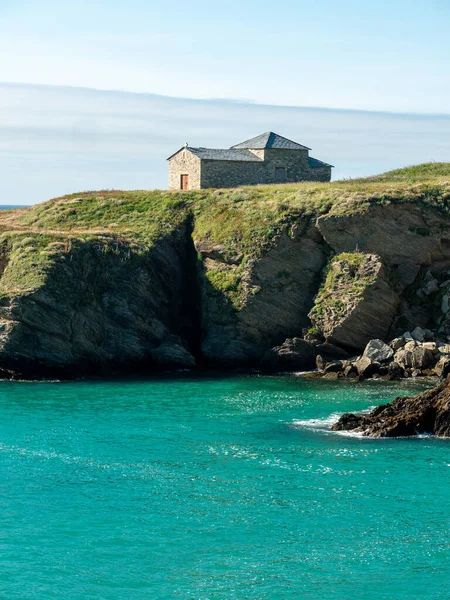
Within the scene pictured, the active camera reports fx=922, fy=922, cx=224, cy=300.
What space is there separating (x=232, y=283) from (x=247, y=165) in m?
23.6

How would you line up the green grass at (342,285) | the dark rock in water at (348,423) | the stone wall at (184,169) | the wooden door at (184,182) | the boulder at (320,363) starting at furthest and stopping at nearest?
the wooden door at (184,182), the stone wall at (184,169), the green grass at (342,285), the boulder at (320,363), the dark rock in water at (348,423)

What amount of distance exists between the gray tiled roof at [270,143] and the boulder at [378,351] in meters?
33.0

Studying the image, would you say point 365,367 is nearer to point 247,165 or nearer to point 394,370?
point 394,370

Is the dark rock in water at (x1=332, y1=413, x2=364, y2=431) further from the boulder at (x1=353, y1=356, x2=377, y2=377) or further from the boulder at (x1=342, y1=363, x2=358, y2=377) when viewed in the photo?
the boulder at (x1=342, y1=363, x2=358, y2=377)

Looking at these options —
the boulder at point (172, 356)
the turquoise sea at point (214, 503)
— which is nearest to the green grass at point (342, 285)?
the boulder at point (172, 356)

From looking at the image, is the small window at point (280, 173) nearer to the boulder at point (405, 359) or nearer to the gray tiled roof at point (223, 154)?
the gray tiled roof at point (223, 154)

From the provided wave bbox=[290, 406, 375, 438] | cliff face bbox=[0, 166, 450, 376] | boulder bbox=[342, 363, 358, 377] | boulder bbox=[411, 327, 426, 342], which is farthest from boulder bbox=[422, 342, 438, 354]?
wave bbox=[290, 406, 375, 438]

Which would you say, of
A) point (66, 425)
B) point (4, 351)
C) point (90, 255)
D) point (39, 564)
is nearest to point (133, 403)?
point (66, 425)

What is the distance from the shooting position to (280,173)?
93.8m

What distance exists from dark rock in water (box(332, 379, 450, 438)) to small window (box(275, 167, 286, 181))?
46918mm

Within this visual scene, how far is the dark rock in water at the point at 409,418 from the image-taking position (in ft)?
158

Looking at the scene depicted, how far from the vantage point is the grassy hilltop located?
72562 mm

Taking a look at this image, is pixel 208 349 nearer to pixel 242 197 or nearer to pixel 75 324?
pixel 75 324

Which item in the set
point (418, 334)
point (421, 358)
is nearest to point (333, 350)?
point (418, 334)
